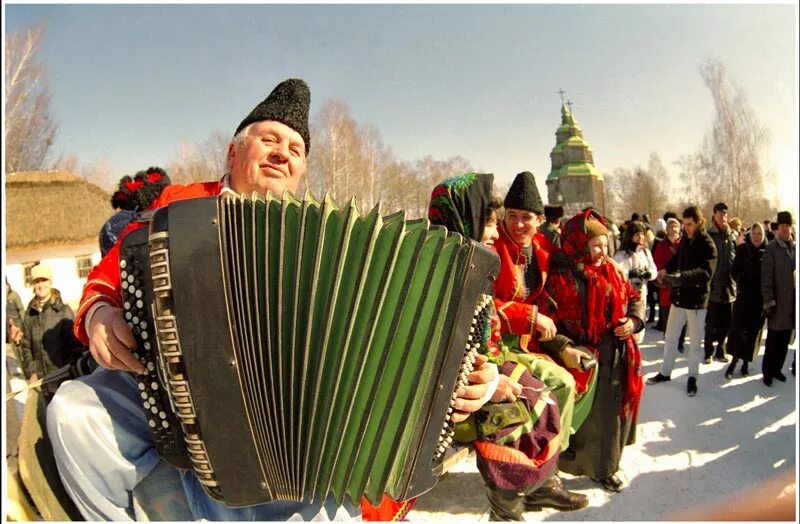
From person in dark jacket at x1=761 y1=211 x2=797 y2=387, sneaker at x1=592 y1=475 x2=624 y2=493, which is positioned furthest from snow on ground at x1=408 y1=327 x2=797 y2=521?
person in dark jacket at x1=761 y1=211 x2=797 y2=387

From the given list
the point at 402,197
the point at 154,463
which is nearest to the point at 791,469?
the point at 154,463

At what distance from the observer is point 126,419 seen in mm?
1337

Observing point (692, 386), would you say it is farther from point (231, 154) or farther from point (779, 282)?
point (231, 154)

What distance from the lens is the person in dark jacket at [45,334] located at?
13.7 ft

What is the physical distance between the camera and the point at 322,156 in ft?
42.3

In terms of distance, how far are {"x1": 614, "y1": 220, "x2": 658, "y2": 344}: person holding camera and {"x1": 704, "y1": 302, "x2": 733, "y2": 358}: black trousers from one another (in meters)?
1.21

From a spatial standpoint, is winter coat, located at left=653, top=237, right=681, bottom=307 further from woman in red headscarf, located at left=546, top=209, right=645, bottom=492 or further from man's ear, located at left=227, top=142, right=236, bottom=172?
man's ear, located at left=227, top=142, right=236, bottom=172

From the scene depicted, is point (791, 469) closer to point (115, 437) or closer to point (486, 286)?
point (486, 286)

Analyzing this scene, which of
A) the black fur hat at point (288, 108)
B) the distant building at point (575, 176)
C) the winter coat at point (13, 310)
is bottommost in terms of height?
the winter coat at point (13, 310)

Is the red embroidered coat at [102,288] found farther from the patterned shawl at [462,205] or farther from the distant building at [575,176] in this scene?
the distant building at [575,176]

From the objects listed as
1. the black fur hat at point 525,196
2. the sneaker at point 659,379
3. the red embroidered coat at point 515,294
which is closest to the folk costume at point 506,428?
the red embroidered coat at point 515,294

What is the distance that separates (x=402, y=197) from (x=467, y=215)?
47.3ft

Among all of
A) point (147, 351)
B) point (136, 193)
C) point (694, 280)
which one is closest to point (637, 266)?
point (694, 280)

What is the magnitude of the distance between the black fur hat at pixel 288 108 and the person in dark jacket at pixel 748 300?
192 inches
